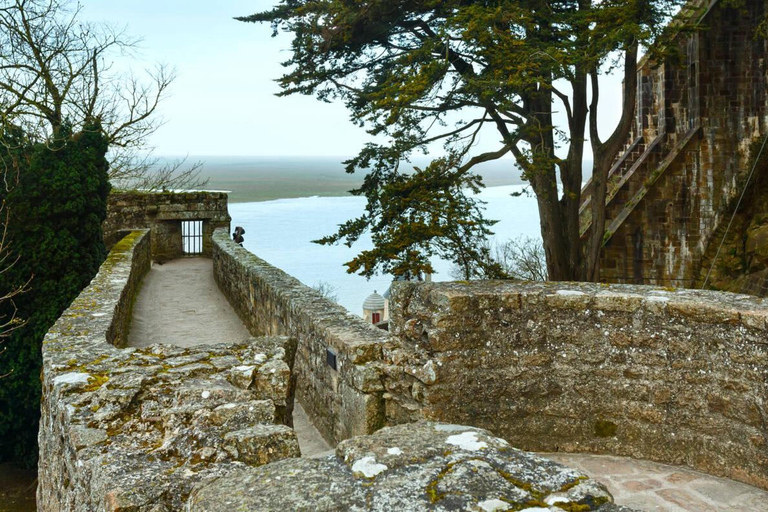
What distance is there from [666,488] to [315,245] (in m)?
91.2

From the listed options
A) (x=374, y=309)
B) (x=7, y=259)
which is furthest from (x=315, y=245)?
(x=7, y=259)

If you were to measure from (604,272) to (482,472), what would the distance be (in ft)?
56.0

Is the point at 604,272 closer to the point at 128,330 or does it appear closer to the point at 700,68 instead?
the point at 700,68

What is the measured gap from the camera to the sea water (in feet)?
246

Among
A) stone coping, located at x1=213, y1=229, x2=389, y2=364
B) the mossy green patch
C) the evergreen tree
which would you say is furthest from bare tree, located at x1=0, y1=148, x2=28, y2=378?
the mossy green patch

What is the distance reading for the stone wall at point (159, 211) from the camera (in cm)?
2039

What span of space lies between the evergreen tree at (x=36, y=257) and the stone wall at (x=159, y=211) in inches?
183

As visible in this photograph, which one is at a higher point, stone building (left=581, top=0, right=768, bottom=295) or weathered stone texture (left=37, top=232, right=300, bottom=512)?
stone building (left=581, top=0, right=768, bottom=295)

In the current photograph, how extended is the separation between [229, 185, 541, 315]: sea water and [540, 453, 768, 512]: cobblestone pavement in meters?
34.5

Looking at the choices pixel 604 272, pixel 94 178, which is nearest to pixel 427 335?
pixel 94 178

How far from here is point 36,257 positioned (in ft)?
47.9

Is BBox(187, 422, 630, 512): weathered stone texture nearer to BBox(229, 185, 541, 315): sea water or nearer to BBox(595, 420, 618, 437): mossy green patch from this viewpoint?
BBox(595, 420, 618, 437): mossy green patch

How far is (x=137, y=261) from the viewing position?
14375mm

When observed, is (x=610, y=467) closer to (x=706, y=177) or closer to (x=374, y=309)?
(x=706, y=177)
